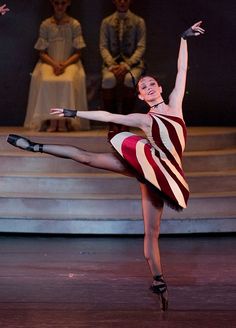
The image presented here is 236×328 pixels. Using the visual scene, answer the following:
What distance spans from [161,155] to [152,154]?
6cm

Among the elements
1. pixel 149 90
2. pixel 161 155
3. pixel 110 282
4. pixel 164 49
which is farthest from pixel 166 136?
pixel 164 49

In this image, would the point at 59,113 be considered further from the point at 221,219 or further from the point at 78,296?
the point at 221,219

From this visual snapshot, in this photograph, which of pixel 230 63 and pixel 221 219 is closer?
pixel 221 219

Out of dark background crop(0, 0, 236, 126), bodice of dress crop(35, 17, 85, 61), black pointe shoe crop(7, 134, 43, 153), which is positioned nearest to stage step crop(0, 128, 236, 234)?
bodice of dress crop(35, 17, 85, 61)

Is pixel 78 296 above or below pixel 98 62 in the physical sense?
below

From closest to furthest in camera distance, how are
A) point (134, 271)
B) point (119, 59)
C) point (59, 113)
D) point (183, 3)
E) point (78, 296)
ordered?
1. point (59, 113)
2. point (78, 296)
3. point (134, 271)
4. point (119, 59)
5. point (183, 3)

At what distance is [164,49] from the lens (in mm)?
10656

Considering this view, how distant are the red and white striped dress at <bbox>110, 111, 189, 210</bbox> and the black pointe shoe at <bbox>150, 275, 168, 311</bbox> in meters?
0.47

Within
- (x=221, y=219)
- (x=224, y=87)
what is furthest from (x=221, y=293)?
(x=224, y=87)

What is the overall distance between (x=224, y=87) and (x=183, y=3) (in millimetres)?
1062

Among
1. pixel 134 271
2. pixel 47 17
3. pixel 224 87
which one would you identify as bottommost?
pixel 134 271

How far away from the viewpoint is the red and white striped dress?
5520 millimetres

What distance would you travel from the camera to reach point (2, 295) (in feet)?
19.7

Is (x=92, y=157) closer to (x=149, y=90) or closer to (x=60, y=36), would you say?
(x=149, y=90)
